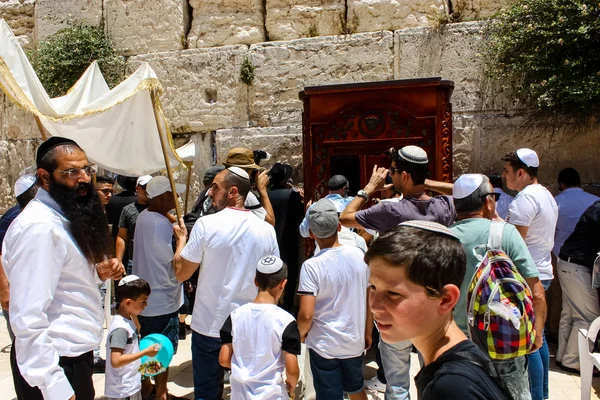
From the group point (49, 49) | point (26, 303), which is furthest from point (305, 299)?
point (49, 49)

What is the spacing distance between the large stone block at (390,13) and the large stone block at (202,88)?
132 centimetres

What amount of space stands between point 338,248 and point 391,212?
372 mm

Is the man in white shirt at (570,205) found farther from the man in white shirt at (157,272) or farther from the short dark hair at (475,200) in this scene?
the man in white shirt at (157,272)

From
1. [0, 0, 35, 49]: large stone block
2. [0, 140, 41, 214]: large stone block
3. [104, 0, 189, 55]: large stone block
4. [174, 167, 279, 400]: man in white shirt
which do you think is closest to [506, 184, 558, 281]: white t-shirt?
[174, 167, 279, 400]: man in white shirt

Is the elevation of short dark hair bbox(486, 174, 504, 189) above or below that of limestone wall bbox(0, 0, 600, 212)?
below

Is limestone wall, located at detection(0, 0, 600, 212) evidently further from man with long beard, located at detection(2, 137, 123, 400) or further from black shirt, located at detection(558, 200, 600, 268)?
man with long beard, located at detection(2, 137, 123, 400)

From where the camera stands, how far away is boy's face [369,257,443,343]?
4.36 feet

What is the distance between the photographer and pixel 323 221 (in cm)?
299

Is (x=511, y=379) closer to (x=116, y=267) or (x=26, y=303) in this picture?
(x=116, y=267)

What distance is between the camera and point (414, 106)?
4648 millimetres

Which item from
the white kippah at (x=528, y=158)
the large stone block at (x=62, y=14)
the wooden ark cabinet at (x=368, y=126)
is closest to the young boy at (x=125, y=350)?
the wooden ark cabinet at (x=368, y=126)

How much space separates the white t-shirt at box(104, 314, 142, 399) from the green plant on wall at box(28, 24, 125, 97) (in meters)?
4.04

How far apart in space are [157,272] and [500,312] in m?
2.40

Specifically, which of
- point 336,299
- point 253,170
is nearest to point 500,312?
point 336,299
